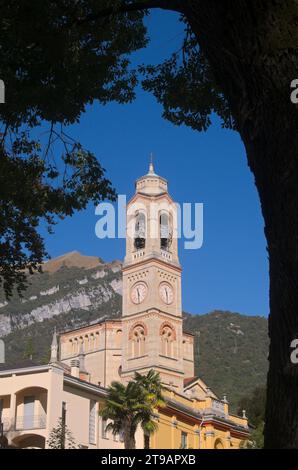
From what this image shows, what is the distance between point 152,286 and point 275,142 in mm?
63039

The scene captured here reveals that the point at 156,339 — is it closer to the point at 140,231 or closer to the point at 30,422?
the point at 140,231

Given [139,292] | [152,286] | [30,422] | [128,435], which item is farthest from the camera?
[139,292]

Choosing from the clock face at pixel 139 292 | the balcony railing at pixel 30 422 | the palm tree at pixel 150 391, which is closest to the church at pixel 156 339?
the clock face at pixel 139 292

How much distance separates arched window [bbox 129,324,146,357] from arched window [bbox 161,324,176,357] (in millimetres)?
1735

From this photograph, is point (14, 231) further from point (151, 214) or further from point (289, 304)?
point (151, 214)

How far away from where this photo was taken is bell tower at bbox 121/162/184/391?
66500mm

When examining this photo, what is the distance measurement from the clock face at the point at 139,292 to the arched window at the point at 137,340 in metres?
2.50

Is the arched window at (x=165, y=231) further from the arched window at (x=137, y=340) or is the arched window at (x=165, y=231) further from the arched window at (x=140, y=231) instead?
the arched window at (x=137, y=340)

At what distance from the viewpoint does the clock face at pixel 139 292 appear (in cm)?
6900

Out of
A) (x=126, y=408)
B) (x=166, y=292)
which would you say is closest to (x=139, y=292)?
(x=166, y=292)

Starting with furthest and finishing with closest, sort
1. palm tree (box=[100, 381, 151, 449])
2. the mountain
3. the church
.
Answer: the mountain
the church
palm tree (box=[100, 381, 151, 449])

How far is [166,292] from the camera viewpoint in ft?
229

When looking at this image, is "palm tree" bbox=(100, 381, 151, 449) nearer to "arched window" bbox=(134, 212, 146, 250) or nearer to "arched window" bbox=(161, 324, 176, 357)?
"arched window" bbox=(161, 324, 176, 357)

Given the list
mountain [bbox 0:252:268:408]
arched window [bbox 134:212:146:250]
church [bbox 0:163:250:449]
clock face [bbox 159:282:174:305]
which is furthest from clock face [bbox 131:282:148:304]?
mountain [bbox 0:252:268:408]
